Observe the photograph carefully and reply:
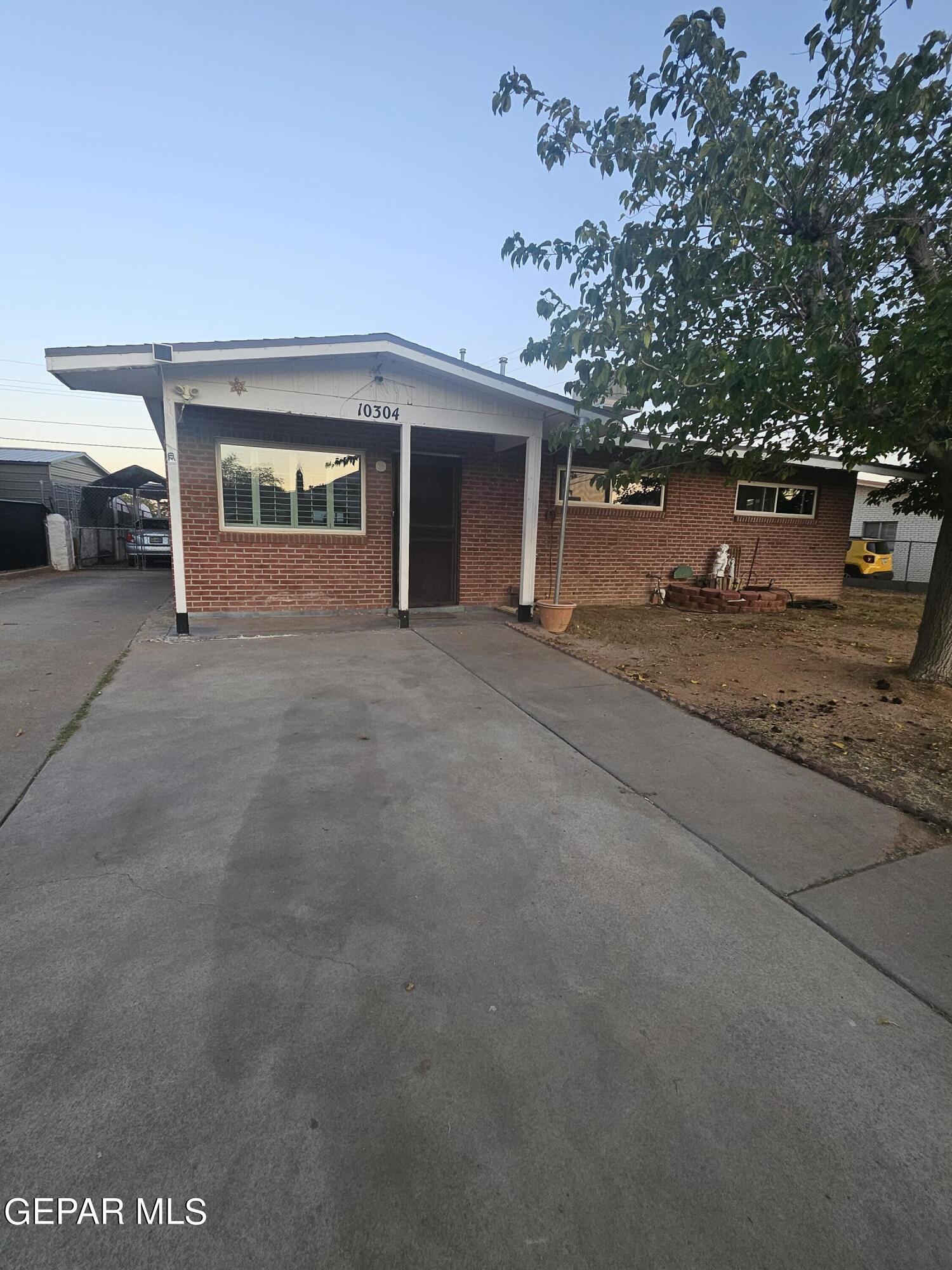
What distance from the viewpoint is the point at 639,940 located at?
2229mm

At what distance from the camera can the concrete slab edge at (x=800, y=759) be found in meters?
3.17

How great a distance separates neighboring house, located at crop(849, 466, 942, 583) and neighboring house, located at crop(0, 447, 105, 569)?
23.0 meters

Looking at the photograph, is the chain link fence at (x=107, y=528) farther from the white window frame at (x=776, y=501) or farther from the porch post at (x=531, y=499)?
the white window frame at (x=776, y=501)

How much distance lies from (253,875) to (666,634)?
6.83 meters

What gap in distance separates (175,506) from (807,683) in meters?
7.22

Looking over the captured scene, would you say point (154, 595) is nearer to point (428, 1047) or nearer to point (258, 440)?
point (258, 440)

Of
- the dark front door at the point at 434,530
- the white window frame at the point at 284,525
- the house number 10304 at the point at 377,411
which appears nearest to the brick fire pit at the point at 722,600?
the dark front door at the point at 434,530

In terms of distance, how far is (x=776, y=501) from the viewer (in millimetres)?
12117

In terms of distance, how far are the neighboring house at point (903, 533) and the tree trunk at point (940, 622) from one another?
552 inches

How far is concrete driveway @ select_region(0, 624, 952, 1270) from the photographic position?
1304 mm

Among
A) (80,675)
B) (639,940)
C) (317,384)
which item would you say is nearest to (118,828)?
(639,940)

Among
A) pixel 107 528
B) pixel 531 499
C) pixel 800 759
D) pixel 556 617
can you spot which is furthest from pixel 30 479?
pixel 800 759

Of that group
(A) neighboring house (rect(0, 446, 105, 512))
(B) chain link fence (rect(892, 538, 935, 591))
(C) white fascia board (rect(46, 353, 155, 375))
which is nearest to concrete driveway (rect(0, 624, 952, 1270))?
(C) white fascia board (rect(46, 353, 155, 375))

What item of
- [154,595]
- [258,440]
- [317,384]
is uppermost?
[317,384]
